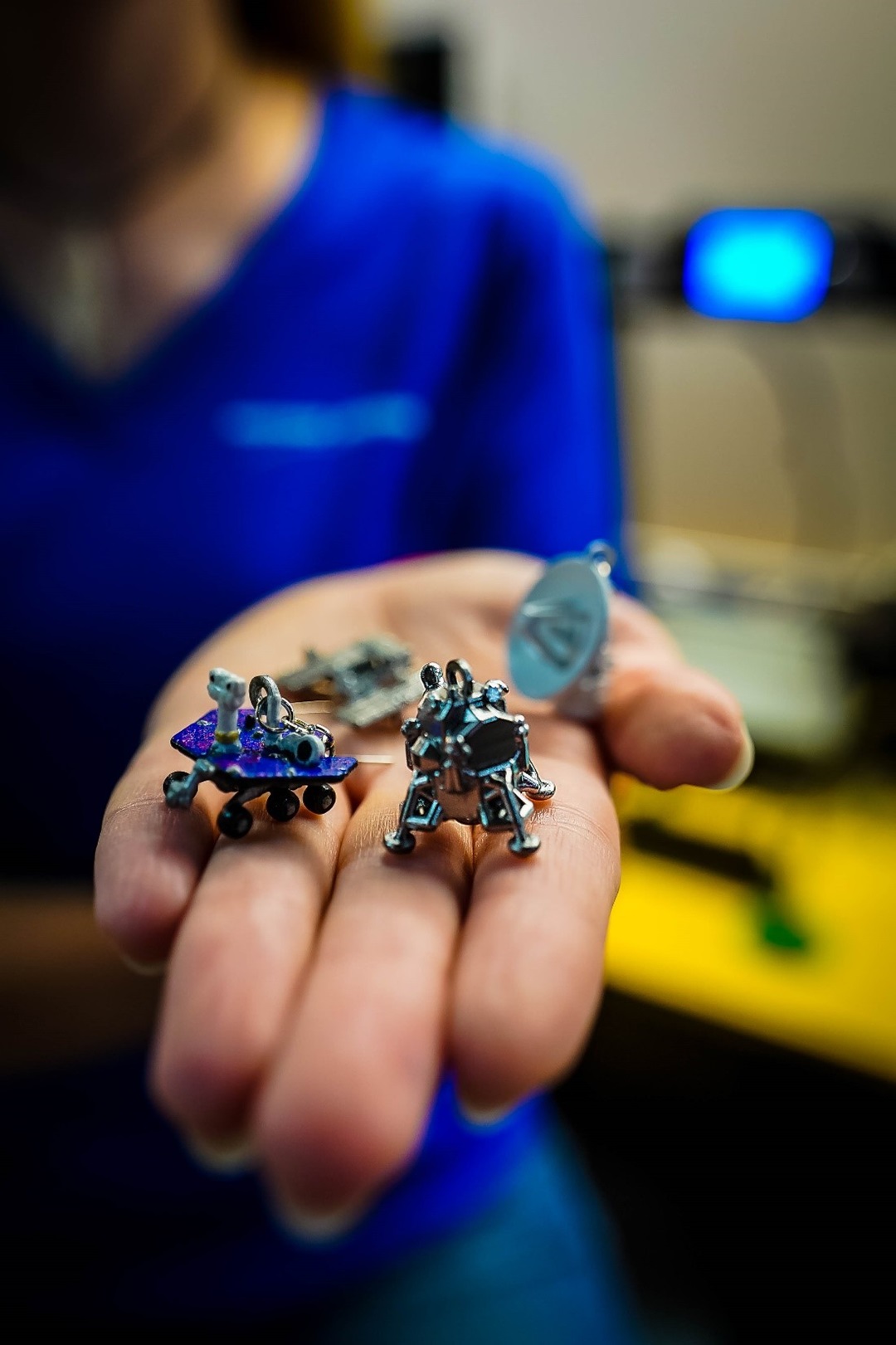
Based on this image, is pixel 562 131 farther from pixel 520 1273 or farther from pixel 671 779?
pixel 520 1273

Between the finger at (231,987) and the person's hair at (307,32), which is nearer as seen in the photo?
the finger at (231,987)

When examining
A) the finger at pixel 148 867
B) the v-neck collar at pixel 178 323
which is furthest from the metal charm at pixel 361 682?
the v-neck collar at pixel 178 323

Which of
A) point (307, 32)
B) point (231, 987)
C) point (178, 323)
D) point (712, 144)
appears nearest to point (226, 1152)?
point (231, 987)

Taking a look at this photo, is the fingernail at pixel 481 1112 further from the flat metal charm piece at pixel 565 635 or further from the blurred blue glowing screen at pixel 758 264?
the blurred blue glowing screen at pixel 758 264

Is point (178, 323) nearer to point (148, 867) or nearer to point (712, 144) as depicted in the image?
point (148, 867)

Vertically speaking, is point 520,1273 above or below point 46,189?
below

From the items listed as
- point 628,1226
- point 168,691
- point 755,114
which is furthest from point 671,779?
point 755,114

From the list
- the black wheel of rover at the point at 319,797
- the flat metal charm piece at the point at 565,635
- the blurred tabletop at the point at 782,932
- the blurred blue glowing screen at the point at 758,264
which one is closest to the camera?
the black wheel of rover at the point at 319,797
